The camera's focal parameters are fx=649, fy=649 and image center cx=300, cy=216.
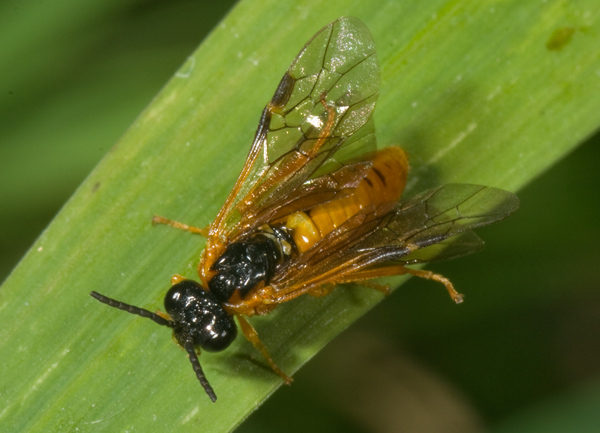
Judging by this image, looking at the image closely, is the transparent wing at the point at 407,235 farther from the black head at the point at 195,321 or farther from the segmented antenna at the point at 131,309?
the segmented antenna at the point at 131,309

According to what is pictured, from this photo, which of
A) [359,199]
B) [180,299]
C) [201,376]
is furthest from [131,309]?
[359,199]

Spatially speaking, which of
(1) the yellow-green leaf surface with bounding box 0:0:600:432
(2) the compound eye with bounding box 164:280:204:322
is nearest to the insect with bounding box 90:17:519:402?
(2) the compound eye with bounding box 164:280:204:322

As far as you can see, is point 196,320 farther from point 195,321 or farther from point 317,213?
point 317,213

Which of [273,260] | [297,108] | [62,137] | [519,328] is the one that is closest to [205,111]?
[297,108]

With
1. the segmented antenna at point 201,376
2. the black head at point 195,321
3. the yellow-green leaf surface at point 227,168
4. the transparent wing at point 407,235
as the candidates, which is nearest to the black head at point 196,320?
the black head at point 195,321

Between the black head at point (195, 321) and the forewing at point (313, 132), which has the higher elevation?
the forewing at point (313, 132)

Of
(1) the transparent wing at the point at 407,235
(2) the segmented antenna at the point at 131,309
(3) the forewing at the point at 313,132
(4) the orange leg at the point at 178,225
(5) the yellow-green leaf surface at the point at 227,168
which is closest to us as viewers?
(2) the segmented antenna at the point at 131,309
